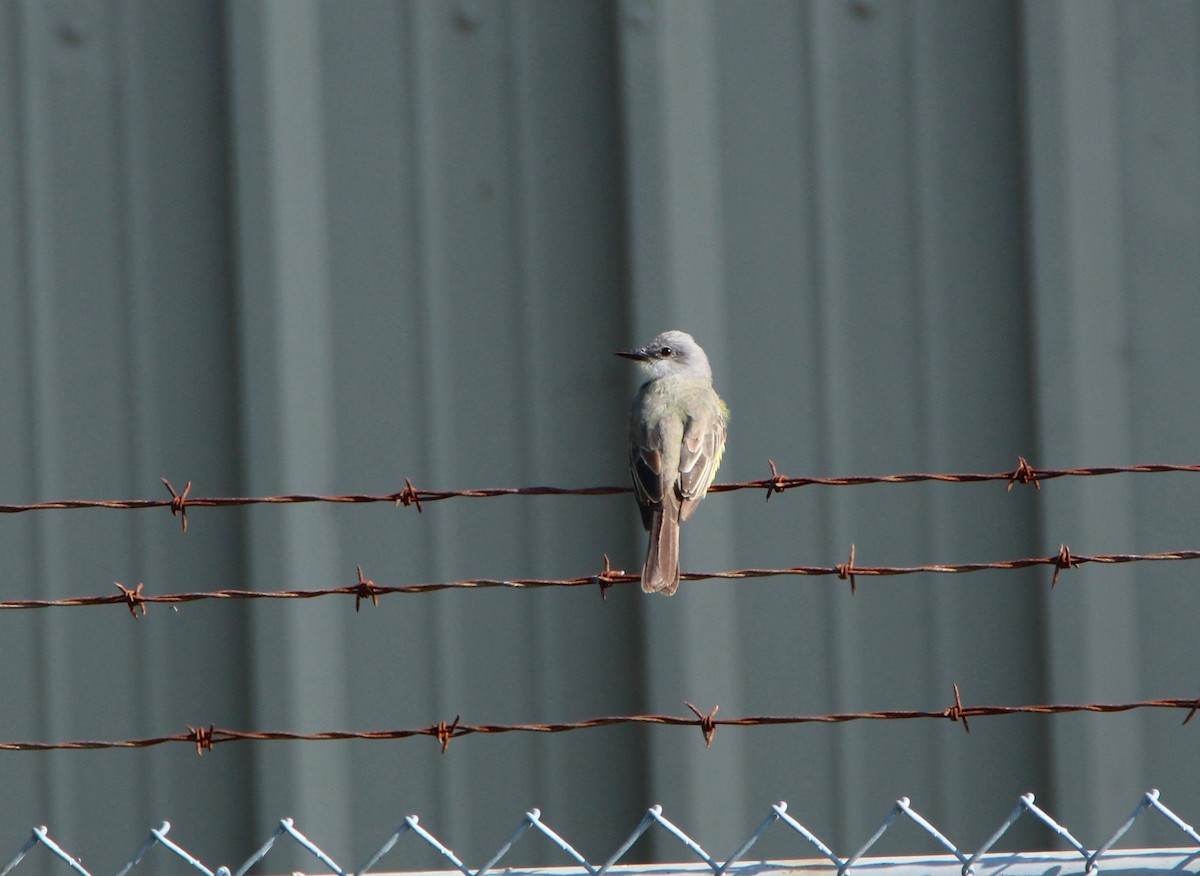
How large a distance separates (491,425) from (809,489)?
4.48ft

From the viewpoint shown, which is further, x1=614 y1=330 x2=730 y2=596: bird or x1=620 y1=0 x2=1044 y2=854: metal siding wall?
x1=620 y1=0 x2=1044 y2=854: metal siding wall

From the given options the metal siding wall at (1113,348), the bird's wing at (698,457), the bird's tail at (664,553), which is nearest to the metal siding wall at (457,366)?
the bird's wing at (698,457)

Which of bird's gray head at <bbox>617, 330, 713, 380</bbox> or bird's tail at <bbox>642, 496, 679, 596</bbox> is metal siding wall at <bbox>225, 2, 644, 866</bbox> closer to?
bird's gray head at <bbox>617, 330, 713, 380</bbox>

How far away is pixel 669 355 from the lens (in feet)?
15.5

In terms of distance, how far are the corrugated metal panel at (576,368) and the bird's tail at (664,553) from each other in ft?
1.81

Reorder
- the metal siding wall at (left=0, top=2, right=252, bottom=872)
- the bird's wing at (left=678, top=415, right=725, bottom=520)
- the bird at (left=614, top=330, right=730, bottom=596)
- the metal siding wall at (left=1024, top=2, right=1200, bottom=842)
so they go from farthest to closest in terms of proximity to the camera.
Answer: the metal siding wall at (left=0, top=2, right=252, bottom=872), the metal siding wall at (left=1024, top=2, right=1200, bottom=842), the bird's wing at (left=678, top=415, right=725, bottom=520), the bird at (left=614, top=330, right=730, bottom=596)

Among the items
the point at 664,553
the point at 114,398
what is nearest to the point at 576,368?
the point at 664,553

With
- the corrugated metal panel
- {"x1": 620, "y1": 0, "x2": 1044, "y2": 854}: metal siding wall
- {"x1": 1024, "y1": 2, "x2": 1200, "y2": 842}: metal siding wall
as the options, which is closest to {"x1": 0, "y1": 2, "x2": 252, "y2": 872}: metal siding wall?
the corrugated metal panel

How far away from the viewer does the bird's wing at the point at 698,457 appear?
4422 millimetres

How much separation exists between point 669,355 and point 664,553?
912 mm

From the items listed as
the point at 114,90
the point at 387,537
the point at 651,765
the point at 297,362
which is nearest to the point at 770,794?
the point at 651,765

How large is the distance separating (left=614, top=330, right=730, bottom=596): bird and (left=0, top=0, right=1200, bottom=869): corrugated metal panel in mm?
225

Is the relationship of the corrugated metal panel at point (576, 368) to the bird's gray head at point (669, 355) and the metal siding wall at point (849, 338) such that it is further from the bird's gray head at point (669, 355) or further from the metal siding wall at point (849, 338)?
the bird's gray head at point (669, 355)

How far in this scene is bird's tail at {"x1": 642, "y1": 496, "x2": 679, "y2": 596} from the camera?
4.09 metres
